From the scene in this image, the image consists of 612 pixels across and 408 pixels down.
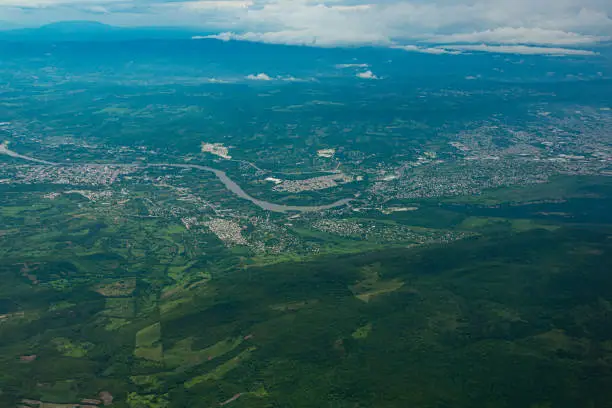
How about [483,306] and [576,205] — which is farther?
[576,205]

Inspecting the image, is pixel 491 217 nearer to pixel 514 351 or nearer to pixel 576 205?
pixel 576 205

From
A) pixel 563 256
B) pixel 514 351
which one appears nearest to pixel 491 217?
pixel 563 256

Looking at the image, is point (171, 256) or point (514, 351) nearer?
point (514, 351)

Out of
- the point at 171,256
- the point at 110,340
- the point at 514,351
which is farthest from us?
the point at 171,256

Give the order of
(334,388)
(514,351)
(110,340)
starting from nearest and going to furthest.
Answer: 1. (334,388)
2. (514,351)
3. (110,340)

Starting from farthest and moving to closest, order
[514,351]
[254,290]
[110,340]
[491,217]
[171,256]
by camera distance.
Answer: [491,217]
[171,256]
[254,290]
[110,340]
[514,351]

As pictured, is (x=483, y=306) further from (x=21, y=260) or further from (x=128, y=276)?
(x=21, y=260)

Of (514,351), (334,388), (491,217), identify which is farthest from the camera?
(491,217)

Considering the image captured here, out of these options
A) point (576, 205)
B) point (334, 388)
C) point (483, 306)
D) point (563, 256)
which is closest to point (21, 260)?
point (334, 388)

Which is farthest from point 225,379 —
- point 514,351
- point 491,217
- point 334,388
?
point 491,217
